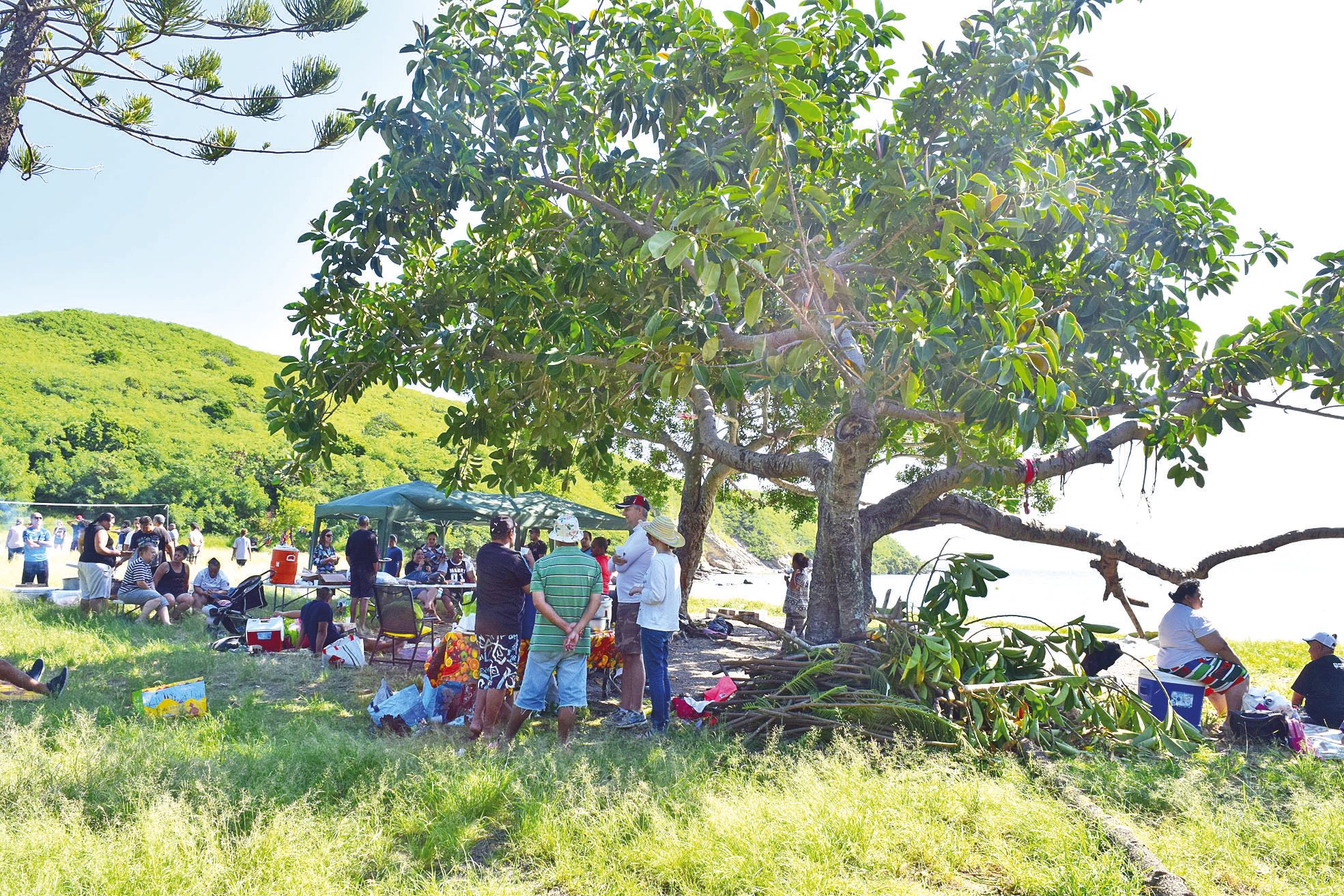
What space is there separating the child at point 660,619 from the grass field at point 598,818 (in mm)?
838

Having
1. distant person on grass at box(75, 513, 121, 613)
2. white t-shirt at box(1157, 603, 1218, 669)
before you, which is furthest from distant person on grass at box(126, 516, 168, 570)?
white t-shirt at box(1157, 603, 1218, 669)

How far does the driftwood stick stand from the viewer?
3250mm

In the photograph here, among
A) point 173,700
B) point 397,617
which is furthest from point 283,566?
point 173,700

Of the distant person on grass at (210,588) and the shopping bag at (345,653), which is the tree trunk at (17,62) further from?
the distant person on grass at (210,588)

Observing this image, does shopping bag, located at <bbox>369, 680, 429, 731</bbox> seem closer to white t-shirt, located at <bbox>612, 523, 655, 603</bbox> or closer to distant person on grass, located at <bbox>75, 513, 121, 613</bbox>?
white t-shirt, located at <bbox>612, 523, 655, 603</bbox>

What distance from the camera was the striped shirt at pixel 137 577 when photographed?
10891mm

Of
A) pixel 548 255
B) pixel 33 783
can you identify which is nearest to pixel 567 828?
pixel 33 783

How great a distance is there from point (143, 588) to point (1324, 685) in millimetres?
12910

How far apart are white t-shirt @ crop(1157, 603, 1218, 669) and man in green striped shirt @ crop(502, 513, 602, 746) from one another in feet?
15.8

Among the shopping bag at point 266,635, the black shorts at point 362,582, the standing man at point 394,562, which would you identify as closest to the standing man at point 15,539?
the standing man at point 394,562

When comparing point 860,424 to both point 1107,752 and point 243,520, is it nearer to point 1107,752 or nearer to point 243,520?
point 1107,752

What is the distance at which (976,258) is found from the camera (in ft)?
16.9

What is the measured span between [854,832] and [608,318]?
5929 mm

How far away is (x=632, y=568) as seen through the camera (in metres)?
7.10
